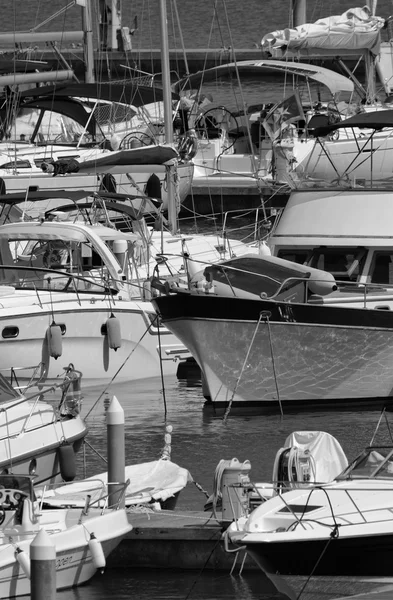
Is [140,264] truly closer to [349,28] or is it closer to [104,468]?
[104,468]

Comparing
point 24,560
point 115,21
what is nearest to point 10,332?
point 24,560

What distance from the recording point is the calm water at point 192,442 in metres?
11.3

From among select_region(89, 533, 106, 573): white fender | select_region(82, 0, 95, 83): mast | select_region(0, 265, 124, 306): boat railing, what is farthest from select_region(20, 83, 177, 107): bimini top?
select_region(89, 533, 106, 573): white fender

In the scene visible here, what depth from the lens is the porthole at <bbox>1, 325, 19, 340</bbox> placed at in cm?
1953

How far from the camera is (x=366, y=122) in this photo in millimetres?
21281

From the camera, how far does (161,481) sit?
520 inches

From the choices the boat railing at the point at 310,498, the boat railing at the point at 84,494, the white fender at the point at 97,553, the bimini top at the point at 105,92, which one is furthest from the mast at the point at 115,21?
the white fender at the point at 97,553

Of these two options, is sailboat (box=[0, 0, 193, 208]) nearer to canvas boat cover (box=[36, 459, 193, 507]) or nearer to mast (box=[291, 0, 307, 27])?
mast (box=[291, 0, 307, 27])

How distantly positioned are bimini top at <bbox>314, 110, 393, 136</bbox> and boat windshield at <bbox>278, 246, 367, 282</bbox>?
2.18 meters

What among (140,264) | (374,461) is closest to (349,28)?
(140,264)

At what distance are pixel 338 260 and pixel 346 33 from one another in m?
18.2

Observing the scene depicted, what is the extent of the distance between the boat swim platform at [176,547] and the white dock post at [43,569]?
3034 mm

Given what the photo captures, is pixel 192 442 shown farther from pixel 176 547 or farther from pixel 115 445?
pixel 176 547

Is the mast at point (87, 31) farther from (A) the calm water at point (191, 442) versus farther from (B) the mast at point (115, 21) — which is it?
(A) the calm water at point (191, 442)
